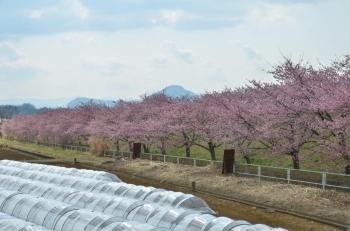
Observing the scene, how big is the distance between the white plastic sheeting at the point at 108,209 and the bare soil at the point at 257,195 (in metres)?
2.88

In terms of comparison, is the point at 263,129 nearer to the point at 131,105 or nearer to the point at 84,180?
the point at 84,180

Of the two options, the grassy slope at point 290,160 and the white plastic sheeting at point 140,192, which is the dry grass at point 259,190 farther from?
the white plastic sheeting at point 140,192

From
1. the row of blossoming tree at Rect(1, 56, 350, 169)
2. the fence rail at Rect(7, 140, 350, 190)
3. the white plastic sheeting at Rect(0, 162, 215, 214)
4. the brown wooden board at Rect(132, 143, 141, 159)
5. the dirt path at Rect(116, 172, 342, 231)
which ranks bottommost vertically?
the dirt path at Rect(116, 172, 342, 231)

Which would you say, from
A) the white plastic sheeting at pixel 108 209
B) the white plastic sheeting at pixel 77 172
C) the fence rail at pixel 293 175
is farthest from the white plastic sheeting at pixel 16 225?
the fence rail at pixel 293 175

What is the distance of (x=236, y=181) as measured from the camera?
93.6 ft

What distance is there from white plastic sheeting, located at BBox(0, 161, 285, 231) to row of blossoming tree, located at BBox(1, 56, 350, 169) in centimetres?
873

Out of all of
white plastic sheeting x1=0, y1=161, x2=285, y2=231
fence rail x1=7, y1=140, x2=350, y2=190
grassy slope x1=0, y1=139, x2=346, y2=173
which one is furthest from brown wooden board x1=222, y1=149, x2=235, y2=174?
white plastic sheeting x1=0, y1=161, x2=285, y2=231

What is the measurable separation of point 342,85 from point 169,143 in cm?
2318

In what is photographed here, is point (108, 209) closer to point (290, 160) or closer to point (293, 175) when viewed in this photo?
point (293, 175)

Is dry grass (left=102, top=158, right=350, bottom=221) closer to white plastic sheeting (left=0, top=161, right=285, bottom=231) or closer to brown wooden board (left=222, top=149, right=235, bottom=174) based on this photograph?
brown wooden board (left=222, top=149, right=235, bottom=174)

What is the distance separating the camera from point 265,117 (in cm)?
2995

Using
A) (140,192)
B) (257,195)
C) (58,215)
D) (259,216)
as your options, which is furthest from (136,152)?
(58,215)

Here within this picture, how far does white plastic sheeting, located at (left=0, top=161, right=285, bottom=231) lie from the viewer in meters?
15.3

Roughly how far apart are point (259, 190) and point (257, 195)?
77 cm
